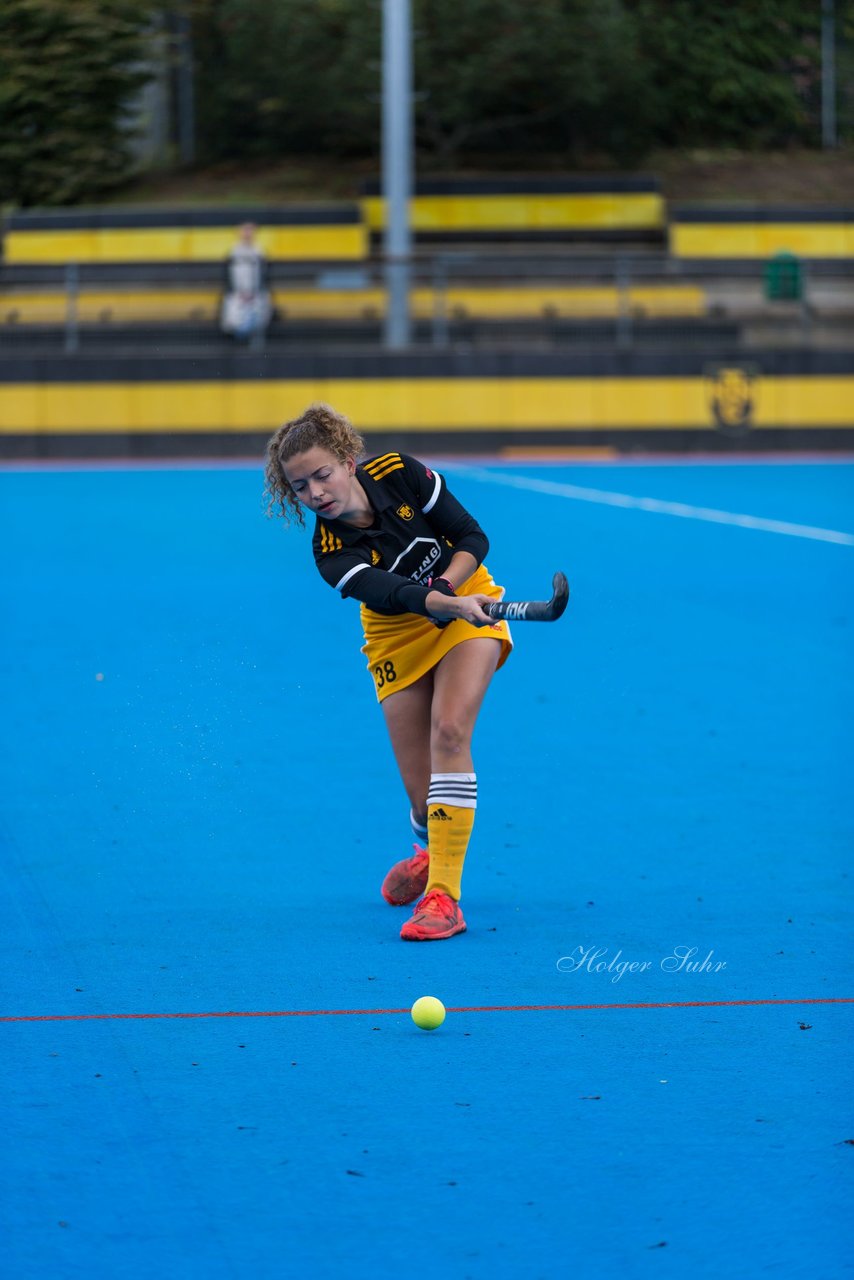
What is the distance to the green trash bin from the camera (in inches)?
947

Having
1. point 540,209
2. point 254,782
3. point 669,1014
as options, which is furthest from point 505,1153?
point 540,209

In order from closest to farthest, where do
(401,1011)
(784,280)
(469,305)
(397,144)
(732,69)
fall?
1. (401,1011)
2. (784,280)
3. (469,305)
4. (397,144)
5. (732,69)

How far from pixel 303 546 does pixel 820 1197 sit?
42.4 ft

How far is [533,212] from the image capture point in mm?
34500

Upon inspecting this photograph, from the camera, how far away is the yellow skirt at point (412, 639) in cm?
573

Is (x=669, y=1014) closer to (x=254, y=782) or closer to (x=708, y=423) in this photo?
(x=254, y=782)

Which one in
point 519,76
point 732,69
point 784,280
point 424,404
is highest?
point 732,69

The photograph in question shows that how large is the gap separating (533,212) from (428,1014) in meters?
31.1

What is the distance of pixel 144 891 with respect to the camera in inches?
238

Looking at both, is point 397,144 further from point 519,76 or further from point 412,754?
A: point 412,754

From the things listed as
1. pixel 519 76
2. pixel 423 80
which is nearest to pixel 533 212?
pixel 519 76

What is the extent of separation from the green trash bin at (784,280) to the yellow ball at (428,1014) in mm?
20456

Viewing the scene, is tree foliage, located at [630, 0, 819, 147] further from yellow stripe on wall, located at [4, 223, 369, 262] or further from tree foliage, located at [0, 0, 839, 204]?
yellow stripe on wall, located at [4, 223, 369, 262]

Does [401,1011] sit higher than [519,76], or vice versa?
[519,76]
